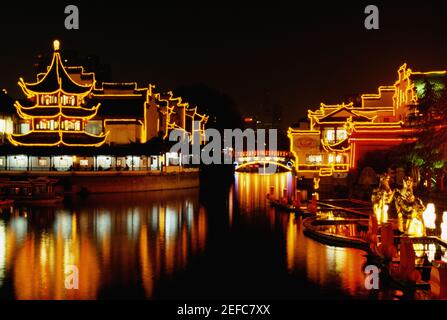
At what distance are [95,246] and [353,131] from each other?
93.0 ft

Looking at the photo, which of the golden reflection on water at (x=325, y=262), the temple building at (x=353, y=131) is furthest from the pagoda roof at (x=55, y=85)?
the golden reflection on water at (x=325, y=262)

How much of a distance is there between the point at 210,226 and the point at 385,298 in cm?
1480

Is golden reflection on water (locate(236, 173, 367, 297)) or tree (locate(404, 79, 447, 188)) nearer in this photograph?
golden reflection on water (locate(236, 173, 367, 297))

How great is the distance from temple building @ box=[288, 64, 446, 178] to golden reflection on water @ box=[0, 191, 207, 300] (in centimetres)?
1639

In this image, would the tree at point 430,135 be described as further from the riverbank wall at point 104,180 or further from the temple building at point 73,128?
the temple building at point 73,128

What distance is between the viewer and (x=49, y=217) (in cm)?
2950

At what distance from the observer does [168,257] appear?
61.9 feet

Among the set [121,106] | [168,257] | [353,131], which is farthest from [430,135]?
[121,106]

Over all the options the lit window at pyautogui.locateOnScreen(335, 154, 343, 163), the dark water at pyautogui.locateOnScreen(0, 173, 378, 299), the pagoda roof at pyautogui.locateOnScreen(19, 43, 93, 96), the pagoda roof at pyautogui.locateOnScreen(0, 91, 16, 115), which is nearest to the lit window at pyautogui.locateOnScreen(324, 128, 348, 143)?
the lit window at pyautogui.locateOnScreen(335, 154, 343, 163)

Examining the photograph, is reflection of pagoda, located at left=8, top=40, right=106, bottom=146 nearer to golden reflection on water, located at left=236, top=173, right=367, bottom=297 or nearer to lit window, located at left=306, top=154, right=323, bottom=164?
lit window, located at left=306, top=154, right=323, bottom=164

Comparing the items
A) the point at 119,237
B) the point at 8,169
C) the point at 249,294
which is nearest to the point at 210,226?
the point at 119,237

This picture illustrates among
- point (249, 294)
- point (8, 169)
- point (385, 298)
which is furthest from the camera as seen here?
point (8, 169)

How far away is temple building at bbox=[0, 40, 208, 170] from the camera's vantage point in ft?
162
